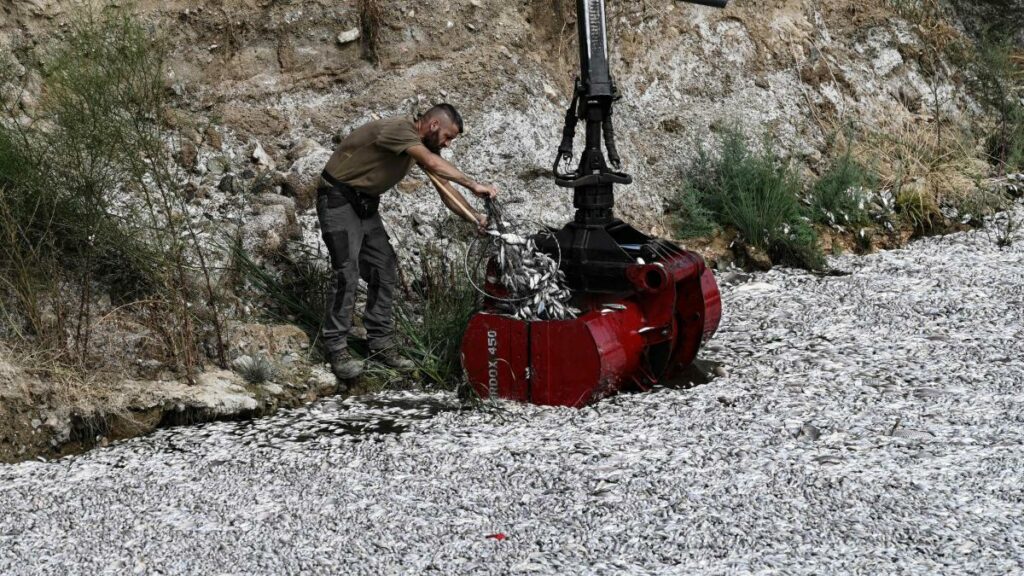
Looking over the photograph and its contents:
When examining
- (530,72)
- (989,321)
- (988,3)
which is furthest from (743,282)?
(988,3)

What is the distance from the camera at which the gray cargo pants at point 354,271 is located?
18.2 ft

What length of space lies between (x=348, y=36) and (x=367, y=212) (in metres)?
2.37

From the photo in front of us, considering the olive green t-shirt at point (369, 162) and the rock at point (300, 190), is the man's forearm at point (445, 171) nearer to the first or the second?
the olive green t-shirt at point (369, 162)

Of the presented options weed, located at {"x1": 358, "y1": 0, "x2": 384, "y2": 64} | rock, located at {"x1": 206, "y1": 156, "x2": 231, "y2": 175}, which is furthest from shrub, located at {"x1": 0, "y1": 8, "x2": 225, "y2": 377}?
weed, located at {"x1": 358, "y1": 0, "x2": 384, "y2": 64}

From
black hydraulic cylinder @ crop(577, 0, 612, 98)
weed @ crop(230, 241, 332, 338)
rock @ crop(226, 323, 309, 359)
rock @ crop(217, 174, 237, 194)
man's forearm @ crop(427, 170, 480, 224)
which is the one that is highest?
black hydraulic cylinder @ crop(577, 0, 612, 98)

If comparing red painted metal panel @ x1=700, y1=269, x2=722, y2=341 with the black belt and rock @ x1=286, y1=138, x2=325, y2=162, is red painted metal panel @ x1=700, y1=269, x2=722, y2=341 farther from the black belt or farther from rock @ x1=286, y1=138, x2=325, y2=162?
rock @ x1=286, y1=138, x2=325, y2=162

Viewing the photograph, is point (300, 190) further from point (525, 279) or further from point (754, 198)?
point (754, 198)

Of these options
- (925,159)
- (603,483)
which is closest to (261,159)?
(603,483)

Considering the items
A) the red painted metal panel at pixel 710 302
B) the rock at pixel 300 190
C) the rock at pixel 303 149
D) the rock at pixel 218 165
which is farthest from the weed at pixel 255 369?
the red painted metal panel at pixel 710 302

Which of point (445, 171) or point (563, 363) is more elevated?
point (445, 171)

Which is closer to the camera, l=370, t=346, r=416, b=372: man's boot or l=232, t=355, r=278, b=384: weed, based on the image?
l=232, t=355, r=278, b=384: weed

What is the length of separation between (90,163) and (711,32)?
16.7 ft

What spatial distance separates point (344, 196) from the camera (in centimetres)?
555

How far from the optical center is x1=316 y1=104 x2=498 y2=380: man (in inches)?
213
